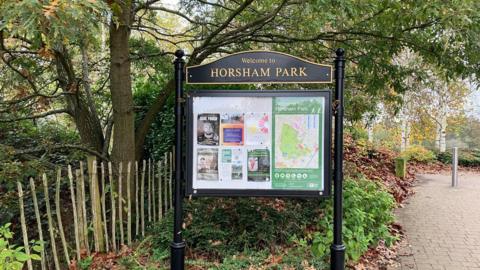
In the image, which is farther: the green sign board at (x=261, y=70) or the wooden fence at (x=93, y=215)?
the wooden fence at (x=93, y=215)

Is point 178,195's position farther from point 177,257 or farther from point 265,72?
point 265,72

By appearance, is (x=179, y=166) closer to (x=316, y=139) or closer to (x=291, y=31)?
(x=316, y=139)

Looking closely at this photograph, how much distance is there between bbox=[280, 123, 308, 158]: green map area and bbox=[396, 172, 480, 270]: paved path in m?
2.19

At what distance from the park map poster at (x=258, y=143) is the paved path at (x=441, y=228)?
2.12 m

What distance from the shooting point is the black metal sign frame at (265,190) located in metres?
3.75

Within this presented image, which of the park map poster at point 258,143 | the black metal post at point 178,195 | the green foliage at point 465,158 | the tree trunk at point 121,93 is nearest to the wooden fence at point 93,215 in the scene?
the tree trunk at point 121,93

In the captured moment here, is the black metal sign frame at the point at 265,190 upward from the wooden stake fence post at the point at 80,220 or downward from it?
upward

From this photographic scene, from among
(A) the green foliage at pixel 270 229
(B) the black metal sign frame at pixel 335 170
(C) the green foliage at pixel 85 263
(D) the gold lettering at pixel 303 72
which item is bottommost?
(C) the green foliage at pixel 85 263

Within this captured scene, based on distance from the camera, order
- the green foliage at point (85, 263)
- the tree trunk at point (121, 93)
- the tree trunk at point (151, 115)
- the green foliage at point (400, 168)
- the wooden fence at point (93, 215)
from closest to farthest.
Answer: the wooden fence at point (93, 215) → the green foliage at point (85, 263) → the tree trunk at point (121, 93) → the tree trunk at point (151, 115) → the green foliage at point (400, 168)

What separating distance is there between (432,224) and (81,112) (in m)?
6.02

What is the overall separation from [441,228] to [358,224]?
254 centimetres

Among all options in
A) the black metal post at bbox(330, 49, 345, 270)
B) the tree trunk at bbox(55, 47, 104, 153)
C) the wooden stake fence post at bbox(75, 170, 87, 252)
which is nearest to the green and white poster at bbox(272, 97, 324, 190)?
the black metal post at bbox(330, 49, 345, 270)

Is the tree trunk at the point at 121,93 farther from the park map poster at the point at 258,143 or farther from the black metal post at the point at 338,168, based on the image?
the black metal post at the point at 338,168

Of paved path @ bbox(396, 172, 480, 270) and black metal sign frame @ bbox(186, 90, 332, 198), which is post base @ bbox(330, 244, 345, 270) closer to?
black metal sign frame @ bbox(186, 90, 332, 198)
